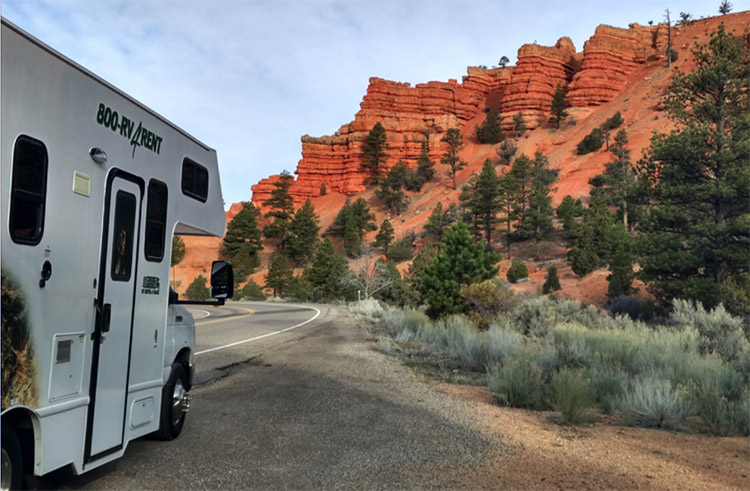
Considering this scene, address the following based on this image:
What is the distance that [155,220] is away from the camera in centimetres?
479

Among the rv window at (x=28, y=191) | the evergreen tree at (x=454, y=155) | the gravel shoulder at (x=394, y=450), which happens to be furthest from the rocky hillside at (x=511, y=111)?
the rv window at (x=28, y=191)

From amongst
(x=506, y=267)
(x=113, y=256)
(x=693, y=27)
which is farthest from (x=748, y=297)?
(x=693, y=27)

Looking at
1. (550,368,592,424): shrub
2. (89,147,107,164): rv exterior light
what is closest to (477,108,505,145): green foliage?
(550,368,592,424): shrub

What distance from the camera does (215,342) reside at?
1492cm

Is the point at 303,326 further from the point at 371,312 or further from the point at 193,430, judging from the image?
the point at 193,430

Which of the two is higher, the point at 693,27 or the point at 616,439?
the point at 693,27

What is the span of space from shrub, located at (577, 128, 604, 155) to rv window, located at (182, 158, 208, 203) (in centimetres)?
7836

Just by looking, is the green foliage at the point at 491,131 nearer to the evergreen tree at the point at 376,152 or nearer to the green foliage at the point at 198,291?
the evergreen tree at the point at 376,152

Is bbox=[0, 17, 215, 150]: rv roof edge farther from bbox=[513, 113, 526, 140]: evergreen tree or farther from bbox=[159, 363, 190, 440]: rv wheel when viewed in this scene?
bbox=[513, 113, 526, 140]: evergreen tree

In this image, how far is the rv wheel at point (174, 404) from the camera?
5.33 m

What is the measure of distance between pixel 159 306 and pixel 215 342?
418 inches

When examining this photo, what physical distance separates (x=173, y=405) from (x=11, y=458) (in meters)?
2.37

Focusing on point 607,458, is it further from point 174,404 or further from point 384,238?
point 384,238

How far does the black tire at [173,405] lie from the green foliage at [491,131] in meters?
95.7
